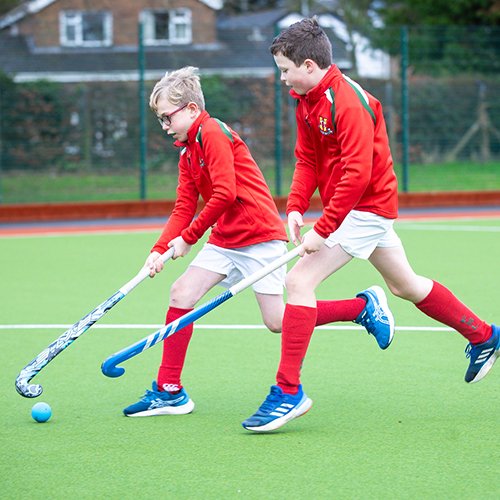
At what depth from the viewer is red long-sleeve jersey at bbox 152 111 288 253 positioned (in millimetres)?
3521

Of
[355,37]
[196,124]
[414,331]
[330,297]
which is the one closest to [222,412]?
[196,124]

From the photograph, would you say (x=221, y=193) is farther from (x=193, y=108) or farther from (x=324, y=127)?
(x=324, y=127)

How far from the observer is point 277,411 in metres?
3.34

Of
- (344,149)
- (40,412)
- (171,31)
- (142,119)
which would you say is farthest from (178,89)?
(171,31)

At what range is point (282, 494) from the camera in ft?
8.95

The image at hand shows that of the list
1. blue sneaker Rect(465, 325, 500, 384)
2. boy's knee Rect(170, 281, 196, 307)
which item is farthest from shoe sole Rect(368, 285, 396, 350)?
Answer: boy's knee Rect(170, 281, 196, 307)

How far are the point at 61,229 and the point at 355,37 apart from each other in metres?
6.10

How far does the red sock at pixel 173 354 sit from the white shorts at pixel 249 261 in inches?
9.6

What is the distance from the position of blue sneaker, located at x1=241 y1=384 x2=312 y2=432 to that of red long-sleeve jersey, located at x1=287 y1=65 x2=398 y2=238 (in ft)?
2.19

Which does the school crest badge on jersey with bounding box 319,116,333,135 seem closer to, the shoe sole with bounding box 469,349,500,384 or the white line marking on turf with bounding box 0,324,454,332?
the shoe sole with bounding box 469,349,500,384

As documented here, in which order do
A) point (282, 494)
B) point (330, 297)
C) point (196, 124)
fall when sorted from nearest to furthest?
point (282, 494)
point (196, 124)
point (330, 297)

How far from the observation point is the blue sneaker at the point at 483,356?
3791 millimetres

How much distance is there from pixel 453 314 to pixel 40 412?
183 cm

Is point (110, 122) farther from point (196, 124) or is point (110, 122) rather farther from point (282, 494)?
point (282, 494)
